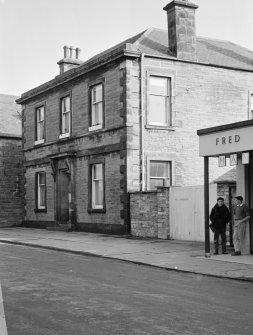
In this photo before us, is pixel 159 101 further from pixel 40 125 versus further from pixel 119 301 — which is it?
pixel 119 301

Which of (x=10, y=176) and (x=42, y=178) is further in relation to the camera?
(x=10, y=176)

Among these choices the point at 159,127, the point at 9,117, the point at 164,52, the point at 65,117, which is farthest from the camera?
the point at 9,117

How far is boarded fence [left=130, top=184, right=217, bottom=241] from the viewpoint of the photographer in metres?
19.5

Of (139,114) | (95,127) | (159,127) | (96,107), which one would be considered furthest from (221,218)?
(96,107)

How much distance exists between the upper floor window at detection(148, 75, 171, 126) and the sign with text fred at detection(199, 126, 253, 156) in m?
8.09

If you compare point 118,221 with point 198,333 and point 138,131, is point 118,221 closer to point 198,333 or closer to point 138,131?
point 138,131

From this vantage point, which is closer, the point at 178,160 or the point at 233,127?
the point at 233,127

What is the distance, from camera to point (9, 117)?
119 ft

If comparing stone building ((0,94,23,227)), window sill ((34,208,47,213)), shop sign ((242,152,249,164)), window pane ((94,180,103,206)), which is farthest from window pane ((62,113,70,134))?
shop sign ((242,152,249,164))

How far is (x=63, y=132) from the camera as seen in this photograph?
91.3 feet

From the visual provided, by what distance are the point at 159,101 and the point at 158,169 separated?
2.98m

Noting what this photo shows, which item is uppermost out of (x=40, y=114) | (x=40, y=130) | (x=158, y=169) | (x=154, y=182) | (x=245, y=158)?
(x=40, y=114)

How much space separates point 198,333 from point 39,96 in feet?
82.8

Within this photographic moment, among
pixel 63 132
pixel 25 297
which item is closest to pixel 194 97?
pixel 63 132
